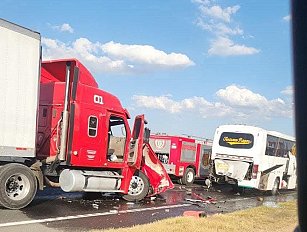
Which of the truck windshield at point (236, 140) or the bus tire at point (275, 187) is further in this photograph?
the bus tire at point (275, 187)

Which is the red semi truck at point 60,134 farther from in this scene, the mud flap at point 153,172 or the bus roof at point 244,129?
the bus roof at point 244,129

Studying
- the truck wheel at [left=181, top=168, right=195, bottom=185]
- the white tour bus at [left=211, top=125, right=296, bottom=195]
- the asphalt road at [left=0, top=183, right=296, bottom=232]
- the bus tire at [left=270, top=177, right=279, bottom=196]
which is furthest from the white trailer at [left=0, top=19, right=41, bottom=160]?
the bus tire at [left=270, top=177, right=279, bottom=196]

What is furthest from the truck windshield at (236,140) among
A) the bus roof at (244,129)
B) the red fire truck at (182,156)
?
the red fire truck at (182,156)

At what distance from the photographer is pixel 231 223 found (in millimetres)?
9172

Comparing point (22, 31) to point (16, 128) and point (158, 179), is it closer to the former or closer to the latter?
point (16, 128)

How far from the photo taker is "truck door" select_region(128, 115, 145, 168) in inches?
500

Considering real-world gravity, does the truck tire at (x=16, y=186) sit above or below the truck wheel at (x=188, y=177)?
above

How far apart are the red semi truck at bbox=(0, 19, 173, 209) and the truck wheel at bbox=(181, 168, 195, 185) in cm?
685

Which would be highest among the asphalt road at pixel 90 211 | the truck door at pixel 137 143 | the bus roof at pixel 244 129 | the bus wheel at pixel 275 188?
the bus roof at pixel 244 129

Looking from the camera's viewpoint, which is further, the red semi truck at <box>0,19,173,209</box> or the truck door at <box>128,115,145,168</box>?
the truck door at <box>128,115,145,168</box>

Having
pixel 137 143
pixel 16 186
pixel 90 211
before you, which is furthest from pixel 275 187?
pixel 16 186

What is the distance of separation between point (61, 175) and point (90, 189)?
88 centimetres

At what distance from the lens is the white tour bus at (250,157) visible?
1809 centimetres

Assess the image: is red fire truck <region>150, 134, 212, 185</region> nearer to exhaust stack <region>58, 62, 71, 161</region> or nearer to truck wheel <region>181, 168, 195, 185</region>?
truck wheel <region>181, 168, 195, 185</region>
